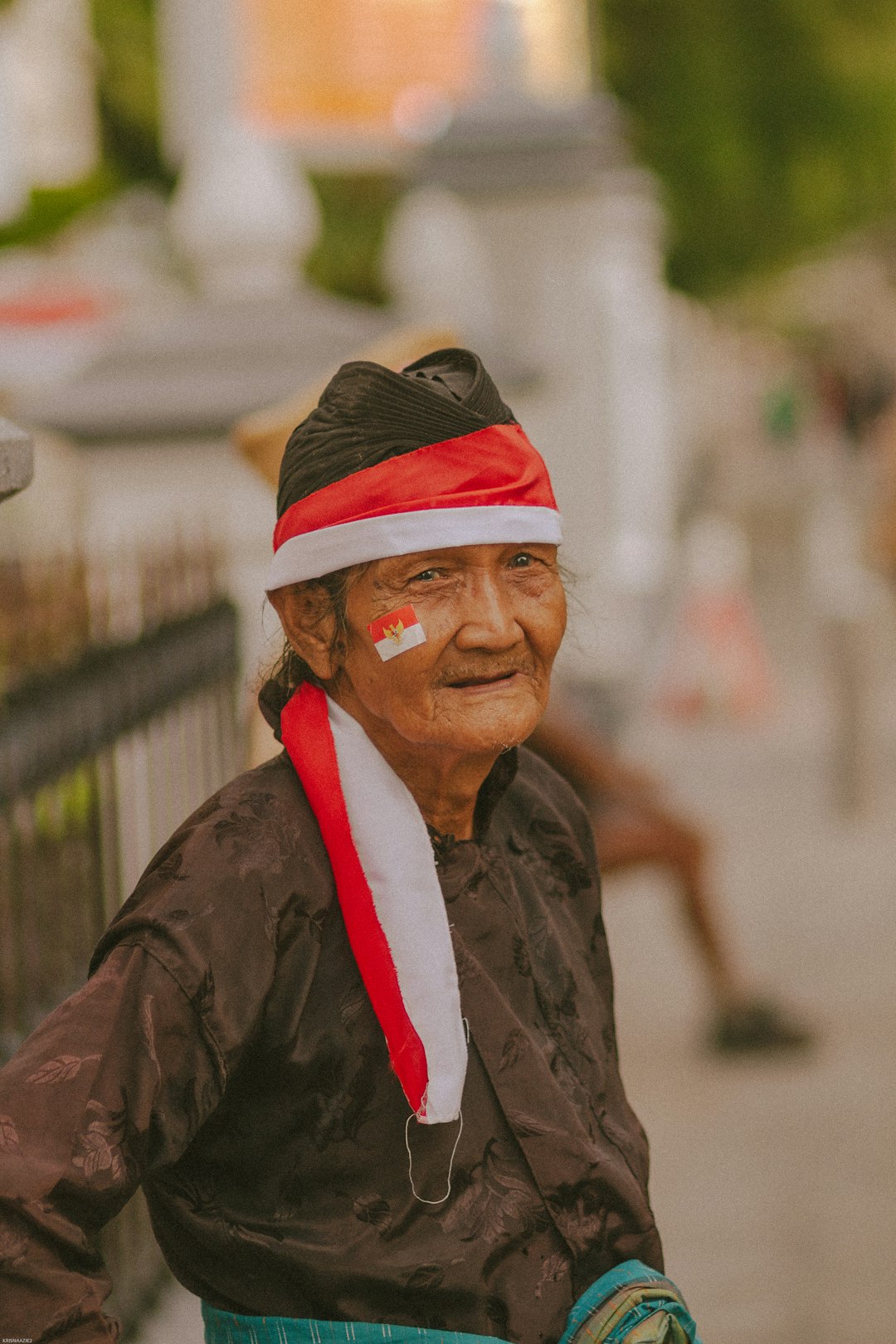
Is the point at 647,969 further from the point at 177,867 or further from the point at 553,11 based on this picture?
the point at 553,11

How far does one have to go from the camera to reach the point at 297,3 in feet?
48.6

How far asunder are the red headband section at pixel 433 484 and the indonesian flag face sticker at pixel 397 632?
102 mm

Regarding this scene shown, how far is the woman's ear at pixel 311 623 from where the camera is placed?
1.92 meters

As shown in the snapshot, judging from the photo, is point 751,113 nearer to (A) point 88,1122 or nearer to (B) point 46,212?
(B) point 46,212

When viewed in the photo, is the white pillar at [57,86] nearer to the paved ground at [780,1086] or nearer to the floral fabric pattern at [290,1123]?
the paved ground at [780,1086]

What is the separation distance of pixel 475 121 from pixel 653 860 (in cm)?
809

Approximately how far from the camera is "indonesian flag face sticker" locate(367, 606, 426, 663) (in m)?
1.84

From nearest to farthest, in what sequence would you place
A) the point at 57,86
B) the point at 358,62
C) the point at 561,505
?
the point at 561,505
the point at 358,62
the point at 57,86

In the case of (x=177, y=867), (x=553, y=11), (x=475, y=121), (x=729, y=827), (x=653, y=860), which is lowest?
(x=729, y=827)

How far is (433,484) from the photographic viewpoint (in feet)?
5.95

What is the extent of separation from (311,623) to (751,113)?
24.5 meters

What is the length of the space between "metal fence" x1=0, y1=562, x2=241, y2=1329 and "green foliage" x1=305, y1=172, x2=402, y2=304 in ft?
42.9

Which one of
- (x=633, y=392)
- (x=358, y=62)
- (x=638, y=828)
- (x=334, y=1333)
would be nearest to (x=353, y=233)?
(x=358, y=62)

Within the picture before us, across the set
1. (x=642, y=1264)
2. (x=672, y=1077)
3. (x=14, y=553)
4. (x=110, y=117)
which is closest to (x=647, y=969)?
(x=672, y=1077)
